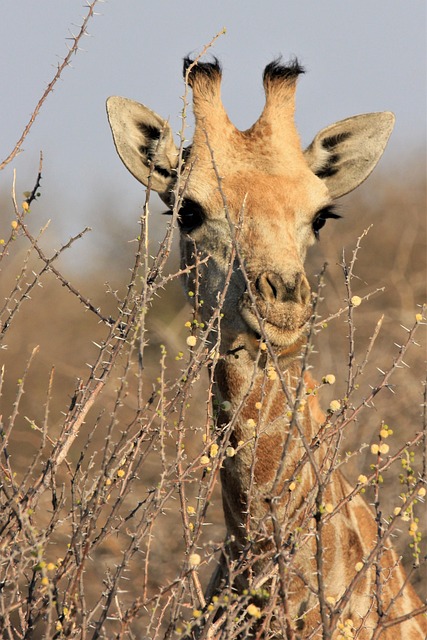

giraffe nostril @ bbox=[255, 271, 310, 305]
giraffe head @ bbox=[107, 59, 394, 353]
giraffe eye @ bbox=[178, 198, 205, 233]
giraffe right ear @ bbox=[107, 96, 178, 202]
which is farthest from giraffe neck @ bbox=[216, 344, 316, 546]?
giraffe right ear @ bbox=[107, 96, 178, 202]

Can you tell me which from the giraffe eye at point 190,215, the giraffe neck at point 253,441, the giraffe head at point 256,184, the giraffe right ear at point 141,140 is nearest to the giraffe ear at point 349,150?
the giraffe head at point 256,184

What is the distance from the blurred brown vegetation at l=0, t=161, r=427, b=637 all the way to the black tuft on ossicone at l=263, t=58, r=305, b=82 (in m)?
0.86

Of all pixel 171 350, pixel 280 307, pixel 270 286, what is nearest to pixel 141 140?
pixel 270 286

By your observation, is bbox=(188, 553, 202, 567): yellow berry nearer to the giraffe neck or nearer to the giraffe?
the giraffe

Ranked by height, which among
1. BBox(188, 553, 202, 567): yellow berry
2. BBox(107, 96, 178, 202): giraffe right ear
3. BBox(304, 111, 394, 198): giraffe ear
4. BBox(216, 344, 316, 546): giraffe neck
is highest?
BBox(304, 111, 394, 198): giraffe ear

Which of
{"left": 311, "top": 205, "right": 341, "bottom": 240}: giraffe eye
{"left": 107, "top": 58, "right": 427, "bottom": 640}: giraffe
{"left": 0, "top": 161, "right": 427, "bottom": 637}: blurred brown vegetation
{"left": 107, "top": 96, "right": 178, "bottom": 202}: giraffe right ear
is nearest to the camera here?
{"left": 107, "top": 58, "right": 427, "bottom": 640}: giraffe

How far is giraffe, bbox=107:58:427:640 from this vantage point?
162 inches

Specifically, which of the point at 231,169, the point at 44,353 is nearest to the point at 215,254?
the point at 231,169

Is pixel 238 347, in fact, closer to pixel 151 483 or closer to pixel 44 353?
pixel 151 483

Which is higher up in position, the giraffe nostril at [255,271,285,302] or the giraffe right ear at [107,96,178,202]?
the giraffe right ear at [107,96,178,202]

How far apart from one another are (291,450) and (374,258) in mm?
13117

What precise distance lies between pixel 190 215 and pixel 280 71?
129 centimetres

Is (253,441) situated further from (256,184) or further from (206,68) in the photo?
(206,68)

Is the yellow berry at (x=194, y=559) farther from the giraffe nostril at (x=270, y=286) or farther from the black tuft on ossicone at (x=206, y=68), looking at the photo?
the black tuft on ossicone at (x=206, y=68)
